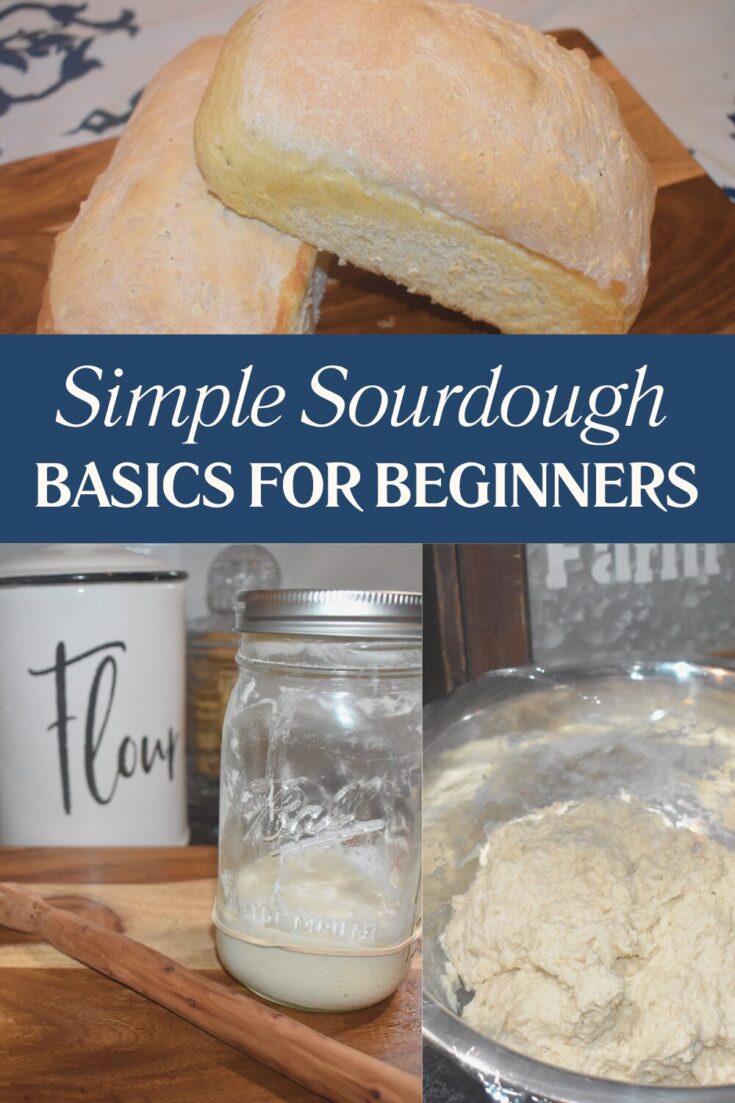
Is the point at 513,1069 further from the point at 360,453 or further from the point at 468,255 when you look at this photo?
the point at 468,255

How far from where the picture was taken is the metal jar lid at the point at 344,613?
54 centimetres

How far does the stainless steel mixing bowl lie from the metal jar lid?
109 mm

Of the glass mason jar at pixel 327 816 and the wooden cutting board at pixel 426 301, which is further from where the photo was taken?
the wooden cutting board at pixel 426 301

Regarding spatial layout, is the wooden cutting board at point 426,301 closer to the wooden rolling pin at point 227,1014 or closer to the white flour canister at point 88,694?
the white flour canister at point 88,694

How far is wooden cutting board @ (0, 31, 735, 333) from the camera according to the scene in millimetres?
791

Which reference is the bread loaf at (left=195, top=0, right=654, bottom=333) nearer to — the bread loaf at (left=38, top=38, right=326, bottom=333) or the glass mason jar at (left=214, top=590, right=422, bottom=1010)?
the bread loaf at (left=38, top=38, right=326, bottom=333)

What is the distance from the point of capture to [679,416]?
663 mm

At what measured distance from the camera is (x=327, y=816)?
58 centimetres

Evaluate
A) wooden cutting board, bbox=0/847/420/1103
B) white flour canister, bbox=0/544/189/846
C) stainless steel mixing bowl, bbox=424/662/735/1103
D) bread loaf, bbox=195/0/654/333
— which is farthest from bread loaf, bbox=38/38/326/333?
wooden cutting board, bbox=0/847/420/1103

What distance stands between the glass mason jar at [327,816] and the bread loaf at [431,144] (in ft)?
0.96

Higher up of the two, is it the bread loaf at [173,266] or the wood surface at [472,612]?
the bread loaf at [173,266]

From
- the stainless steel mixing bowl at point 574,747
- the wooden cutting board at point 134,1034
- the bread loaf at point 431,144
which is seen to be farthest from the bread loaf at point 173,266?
the wooden cutting board at point 134,1034

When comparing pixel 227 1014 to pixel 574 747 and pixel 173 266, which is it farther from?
pixel 173 266

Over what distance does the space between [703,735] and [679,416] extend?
8.3 inches
